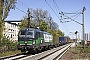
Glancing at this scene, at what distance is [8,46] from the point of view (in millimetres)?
27984

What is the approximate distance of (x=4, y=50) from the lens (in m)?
26.1

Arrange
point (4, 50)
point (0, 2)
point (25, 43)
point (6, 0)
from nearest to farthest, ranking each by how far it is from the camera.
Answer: point (25, 43)
point (4, 50)
point (0, 2)
point (6, 0)

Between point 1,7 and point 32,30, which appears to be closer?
point 32,30

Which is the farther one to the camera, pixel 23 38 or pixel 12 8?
pixel 12 8

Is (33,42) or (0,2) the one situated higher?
(0,2)

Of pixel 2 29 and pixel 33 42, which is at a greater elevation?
pixel 2 29

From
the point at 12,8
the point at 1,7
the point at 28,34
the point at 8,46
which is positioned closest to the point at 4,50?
the point at 8,46

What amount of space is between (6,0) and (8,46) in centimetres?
750

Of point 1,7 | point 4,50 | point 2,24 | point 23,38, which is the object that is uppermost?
point 1,7

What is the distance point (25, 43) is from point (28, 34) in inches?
49.3

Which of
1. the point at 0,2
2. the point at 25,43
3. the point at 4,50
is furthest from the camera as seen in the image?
the point at 0,2

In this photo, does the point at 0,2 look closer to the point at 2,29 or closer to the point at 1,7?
the point at 1,7

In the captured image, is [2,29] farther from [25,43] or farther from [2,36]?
[25,43]

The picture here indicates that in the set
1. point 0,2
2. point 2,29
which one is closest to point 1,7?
point 0,2
